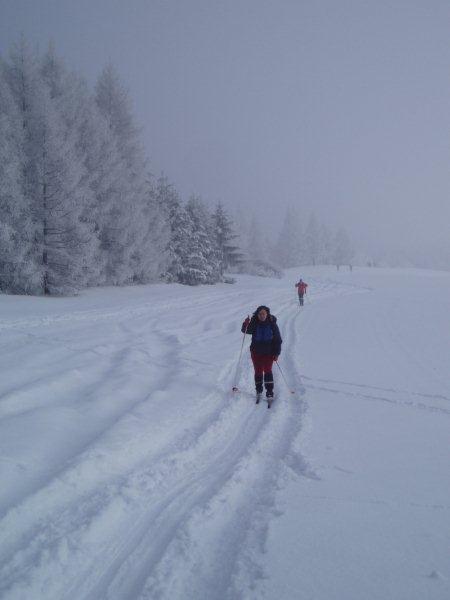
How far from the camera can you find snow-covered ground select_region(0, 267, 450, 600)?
2672 millimetres

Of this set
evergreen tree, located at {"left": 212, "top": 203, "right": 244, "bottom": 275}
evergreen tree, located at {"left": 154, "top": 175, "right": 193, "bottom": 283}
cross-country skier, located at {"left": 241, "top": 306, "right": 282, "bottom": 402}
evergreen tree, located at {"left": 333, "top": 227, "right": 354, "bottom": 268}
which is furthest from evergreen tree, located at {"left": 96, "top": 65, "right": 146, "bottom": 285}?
evergreen tree, located at {"left": 333, "top": 227, "right": 354, "bottom": 268}

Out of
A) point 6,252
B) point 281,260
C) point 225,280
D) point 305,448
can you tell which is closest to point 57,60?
point 6,252

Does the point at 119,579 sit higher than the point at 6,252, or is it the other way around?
the point at 6,252

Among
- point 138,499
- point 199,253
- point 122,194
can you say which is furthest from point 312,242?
point 138,499

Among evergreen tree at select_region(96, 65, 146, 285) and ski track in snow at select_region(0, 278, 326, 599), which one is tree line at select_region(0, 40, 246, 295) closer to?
evergreen tree at select_region(96, 65, 146, 285)

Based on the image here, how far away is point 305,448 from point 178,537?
2256 mm

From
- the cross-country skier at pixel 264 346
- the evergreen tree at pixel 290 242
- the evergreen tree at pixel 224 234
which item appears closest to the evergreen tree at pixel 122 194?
the evergreen tree at pixel 224 234

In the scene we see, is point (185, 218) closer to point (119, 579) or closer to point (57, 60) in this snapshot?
point (57, 60)

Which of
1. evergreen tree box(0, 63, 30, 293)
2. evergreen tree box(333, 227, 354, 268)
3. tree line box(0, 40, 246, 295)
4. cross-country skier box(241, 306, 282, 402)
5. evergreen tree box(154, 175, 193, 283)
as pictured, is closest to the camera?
cross-country skier box(241, 306, 282, 402)

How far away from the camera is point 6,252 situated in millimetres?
16641

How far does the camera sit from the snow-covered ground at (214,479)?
2.67 meters

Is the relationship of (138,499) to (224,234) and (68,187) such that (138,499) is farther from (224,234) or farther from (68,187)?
(224,234)

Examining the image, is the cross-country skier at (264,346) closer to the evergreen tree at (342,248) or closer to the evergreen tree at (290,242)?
the evergreen tree at (290,242)

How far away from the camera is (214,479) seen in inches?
155
